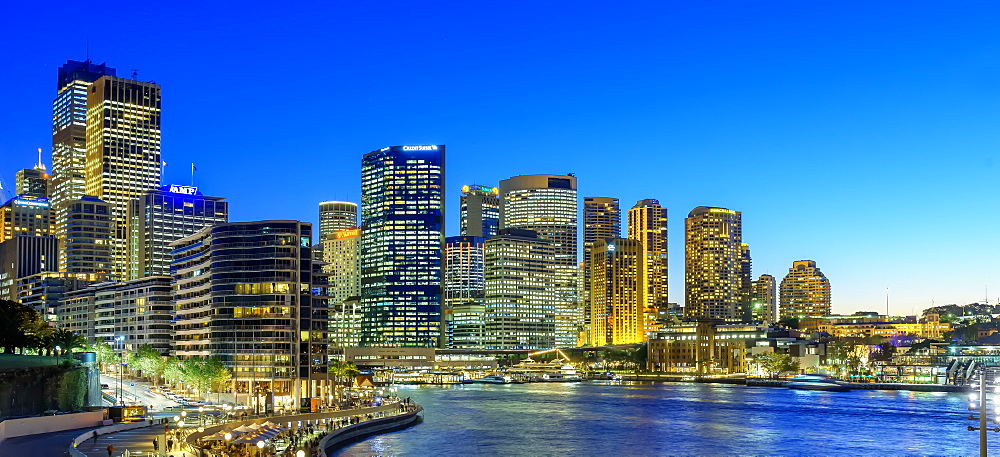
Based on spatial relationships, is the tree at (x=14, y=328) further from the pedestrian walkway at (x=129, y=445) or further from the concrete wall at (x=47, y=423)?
the pedestrian walkway at (x=129, y=445)

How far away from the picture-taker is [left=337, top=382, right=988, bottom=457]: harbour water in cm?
10038

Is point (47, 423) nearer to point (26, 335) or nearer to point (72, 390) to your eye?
point (72, 390)

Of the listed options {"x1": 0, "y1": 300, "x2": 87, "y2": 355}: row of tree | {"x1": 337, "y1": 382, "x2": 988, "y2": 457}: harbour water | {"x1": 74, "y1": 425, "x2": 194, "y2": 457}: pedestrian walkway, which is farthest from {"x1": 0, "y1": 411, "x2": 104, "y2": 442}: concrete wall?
{"x1": 0, "y1": 300, "x2": 87, "y2": 355}: row of tree

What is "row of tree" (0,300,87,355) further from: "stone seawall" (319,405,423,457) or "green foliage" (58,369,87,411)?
"stone seawall" (319,405,423,457)

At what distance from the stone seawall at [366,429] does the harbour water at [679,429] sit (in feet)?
4.90

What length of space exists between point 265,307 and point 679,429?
2798 inches

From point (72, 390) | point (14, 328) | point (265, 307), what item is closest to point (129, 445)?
point (72, 390)

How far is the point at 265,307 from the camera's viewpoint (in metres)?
165

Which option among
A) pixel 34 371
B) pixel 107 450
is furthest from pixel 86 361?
pixel 107 450

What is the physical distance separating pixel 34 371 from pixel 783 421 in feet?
287

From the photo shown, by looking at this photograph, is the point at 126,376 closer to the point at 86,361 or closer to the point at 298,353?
the point at 298,353

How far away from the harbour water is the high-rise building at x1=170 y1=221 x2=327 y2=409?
886 inches

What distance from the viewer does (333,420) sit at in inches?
4311

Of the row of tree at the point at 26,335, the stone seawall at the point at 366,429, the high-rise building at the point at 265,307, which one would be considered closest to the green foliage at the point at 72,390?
the row of tree at the point at 26,335
